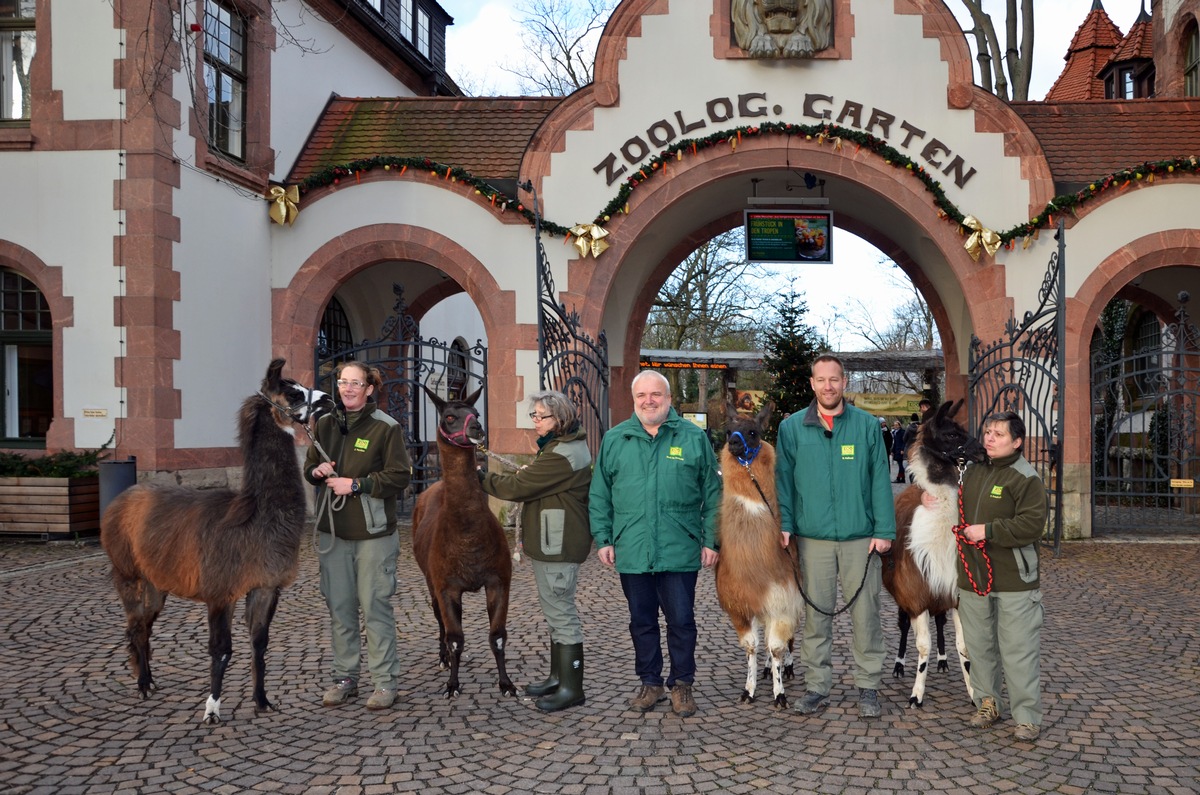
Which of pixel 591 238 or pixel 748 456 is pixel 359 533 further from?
pixel 591 238

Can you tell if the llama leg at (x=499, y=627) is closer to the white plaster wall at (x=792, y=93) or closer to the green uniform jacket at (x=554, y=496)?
the green uniform jacket at (x=554, y=496)

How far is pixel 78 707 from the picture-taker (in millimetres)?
5406

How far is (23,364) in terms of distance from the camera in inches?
476

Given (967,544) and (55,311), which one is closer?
(967,544)

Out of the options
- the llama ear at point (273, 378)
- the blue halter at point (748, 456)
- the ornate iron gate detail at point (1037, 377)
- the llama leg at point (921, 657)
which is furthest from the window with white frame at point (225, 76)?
the llama leg at point (921, 657)

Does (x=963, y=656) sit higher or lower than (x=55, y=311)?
lower

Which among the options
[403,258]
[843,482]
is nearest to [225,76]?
[403,258]

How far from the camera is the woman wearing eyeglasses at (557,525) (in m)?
5.39

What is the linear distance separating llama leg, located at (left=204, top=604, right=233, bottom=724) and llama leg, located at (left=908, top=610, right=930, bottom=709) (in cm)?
365

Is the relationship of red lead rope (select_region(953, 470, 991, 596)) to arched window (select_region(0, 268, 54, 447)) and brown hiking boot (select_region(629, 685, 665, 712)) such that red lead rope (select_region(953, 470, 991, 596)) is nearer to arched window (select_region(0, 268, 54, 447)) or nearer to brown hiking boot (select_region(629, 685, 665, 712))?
brown hiking boot (select_region(629, 685, 665, 712))

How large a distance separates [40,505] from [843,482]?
946 cm

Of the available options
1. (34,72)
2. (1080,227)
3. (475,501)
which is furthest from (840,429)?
(34,72)

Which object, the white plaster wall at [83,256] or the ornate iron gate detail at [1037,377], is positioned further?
the white plaster wall at [83,256]

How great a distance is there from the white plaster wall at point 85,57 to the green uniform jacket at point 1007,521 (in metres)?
10.5
